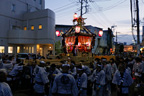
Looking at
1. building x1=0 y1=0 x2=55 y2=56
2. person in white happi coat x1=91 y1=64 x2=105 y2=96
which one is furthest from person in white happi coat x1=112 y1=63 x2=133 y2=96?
building x1=0 y1=0 x2=55 y2=56

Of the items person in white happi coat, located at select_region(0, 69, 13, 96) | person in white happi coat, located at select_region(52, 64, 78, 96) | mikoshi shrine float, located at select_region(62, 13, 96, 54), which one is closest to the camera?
person in white happi coat, located at select_region(0, 69, 13, 96)

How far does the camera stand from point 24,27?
29.3 metres

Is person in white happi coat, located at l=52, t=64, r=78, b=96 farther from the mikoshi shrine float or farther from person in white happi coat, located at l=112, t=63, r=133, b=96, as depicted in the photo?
the mikoshi shrine float

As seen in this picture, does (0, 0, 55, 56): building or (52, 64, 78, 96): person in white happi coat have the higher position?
(0, 0, 55, 56): building

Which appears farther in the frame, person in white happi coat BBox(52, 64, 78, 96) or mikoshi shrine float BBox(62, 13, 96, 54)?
mikoshi shrine float BBox(62, 13, 96, 54)

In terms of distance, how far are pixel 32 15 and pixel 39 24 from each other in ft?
8.25

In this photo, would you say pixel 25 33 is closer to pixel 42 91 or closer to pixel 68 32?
pixel 68 32

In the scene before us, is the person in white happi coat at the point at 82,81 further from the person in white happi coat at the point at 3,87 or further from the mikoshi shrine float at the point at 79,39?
the mikoshi shrine float at the point at 79,39

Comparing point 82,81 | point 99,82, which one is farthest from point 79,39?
point 82,81

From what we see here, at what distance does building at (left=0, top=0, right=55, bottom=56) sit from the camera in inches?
1010

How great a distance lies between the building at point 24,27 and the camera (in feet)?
84.2

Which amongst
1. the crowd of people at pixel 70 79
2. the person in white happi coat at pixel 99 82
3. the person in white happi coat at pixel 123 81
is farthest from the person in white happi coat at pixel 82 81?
the person in white happi coat at pixel 123 81

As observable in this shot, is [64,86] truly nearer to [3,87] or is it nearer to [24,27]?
[3,87]

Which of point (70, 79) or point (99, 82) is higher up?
point (70, 79)
